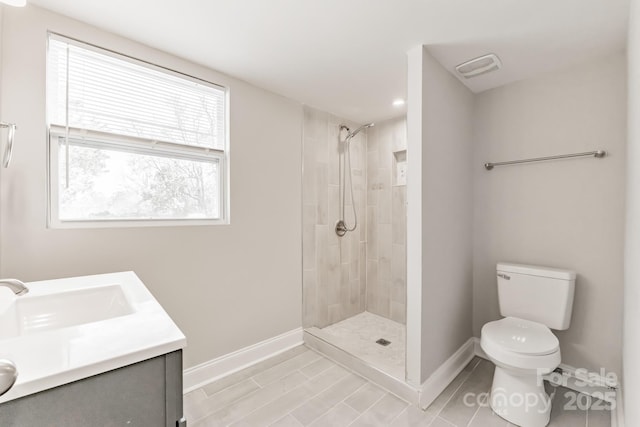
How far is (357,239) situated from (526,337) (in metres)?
1.77

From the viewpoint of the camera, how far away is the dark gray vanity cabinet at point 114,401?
567mm

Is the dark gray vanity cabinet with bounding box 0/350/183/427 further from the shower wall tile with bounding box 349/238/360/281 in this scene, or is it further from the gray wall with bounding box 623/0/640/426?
the shower wall tile with bounding box 349/238/360/281

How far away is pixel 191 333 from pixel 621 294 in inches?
114

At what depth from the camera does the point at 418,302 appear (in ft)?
5.90

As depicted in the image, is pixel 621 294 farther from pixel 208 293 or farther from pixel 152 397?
pixel 208 293

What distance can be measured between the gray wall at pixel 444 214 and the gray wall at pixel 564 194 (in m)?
0.14

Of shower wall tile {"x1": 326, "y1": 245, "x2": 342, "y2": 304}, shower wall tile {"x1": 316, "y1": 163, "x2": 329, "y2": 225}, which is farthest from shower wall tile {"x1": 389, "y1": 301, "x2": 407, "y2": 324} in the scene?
shower wall tile {"x1": 316, "y1": 163, "x2": 329, "y2": 225}

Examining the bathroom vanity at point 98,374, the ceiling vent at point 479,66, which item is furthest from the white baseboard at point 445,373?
the ceiling vent at point 479,66

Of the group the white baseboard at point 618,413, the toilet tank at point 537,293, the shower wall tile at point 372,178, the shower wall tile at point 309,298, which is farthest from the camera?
the shower wall tile at point 372,178

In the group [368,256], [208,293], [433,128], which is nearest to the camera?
[433,128]

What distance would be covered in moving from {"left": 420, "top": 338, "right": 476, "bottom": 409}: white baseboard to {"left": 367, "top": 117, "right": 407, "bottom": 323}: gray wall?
0.68 meters

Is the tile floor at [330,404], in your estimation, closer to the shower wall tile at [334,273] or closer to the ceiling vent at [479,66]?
the shower wall tile at [334,273]

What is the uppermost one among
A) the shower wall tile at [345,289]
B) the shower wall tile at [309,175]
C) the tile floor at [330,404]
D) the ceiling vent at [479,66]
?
the ceiling vent at [479,66]

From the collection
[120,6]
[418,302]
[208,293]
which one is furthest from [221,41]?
[418,302]
